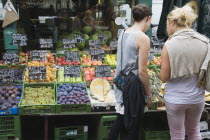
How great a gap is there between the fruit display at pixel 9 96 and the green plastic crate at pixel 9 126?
159mm

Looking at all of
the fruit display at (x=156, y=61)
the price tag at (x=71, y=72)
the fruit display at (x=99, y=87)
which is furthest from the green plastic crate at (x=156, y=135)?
the fruit display at (x=156, y=61)

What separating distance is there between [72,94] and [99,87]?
0.52 metres

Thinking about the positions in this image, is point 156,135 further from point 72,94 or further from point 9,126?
point 9,126

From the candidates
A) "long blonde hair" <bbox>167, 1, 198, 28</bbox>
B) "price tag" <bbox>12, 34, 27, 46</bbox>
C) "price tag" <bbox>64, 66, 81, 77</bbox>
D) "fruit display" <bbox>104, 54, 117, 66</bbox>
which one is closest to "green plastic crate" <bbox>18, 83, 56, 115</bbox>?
"price tag" <bbox>64, 66, 81, 77</bbox>

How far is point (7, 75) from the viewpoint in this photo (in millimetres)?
4297

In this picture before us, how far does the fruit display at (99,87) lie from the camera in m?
4.27

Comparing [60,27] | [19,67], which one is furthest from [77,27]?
[19,67]

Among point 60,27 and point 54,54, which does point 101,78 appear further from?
point 60,27

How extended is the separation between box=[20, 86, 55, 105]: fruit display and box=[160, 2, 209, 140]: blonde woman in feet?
5.81

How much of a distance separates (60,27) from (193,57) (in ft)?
11.6

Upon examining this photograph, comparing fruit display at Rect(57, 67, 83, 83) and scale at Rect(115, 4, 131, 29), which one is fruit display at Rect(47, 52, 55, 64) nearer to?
fruit display at Rect(57, 67, 83, 83)

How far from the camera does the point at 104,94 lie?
427 cm

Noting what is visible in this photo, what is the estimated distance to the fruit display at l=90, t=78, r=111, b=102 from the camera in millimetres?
4273

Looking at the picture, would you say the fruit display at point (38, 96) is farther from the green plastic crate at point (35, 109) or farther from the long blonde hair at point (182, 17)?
the long blonde hair at point (182, 17)
